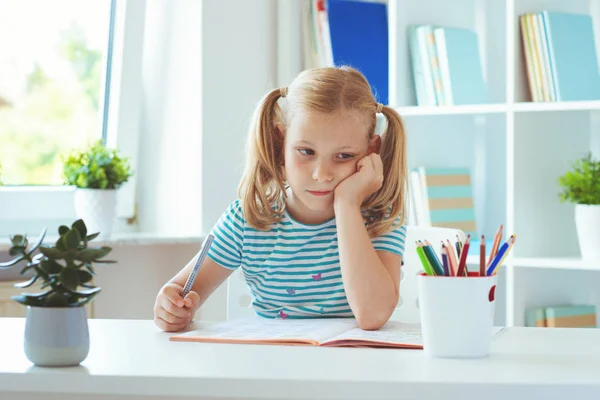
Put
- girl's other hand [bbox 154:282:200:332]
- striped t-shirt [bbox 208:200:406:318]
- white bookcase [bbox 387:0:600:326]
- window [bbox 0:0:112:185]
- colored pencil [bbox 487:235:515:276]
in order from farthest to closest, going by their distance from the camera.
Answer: window [bbox 0:0:112:185] < white bookcase [bbox 387:0:600:326] < striped t-shirt [bbox 208:200:406:318] < girl's other hand [bbox 154:282:200:332] < colored pencil [bbox 487:235:515:276]

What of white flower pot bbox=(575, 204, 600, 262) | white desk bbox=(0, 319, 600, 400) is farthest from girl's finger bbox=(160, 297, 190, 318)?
white flower pot bbox=(575, 204, 600, 262)

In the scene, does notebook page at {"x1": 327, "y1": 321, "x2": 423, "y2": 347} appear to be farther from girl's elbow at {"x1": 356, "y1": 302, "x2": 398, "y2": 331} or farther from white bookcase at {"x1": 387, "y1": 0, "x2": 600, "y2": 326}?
white bookcase at {"x1": 387, "y1": 0, "x2": 600, "y2": 326}

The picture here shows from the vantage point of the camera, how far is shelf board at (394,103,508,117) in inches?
97.0

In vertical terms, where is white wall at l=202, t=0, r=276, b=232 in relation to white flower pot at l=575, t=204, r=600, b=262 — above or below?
above

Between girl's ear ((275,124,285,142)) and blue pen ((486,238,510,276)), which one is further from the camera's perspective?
girl's ear ((275,124,285,142))

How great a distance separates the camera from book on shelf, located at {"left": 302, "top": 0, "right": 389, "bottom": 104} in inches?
108

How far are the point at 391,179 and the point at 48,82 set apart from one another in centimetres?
140

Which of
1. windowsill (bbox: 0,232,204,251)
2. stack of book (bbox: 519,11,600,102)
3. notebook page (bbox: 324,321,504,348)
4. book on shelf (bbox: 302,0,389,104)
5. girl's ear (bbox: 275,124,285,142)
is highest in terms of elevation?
book on shelf (bbox: 302,0,389,104)

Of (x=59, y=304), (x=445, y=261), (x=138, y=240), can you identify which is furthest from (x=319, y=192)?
(x=138, y=240)

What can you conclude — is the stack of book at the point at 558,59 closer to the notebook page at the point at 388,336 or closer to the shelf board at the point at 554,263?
the shelf board at the point at 554,263

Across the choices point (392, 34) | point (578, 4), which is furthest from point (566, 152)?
point (392, 34)

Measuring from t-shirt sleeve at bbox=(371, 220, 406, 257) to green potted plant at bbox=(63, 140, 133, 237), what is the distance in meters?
1.10

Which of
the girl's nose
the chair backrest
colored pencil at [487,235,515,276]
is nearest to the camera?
colored pencil at [487,235,515,276]

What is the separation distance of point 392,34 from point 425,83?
0.58 ft
